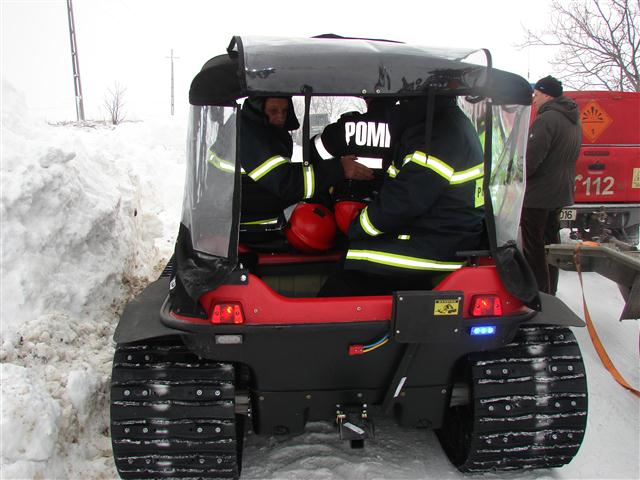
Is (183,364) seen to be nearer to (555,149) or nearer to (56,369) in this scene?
(56,369)

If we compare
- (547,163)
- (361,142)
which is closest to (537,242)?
(547,163)

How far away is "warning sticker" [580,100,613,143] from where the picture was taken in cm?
747

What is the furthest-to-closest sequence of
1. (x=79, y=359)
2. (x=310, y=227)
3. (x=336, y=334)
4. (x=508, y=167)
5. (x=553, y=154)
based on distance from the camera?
(x=553, y=154) → (x=310, y=227) → (x=79, y=359) → (x=508, y=167) → (x=336, y=334)

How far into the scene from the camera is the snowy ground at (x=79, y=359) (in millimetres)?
3037

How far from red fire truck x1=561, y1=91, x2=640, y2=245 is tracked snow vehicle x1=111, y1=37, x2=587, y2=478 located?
500cm

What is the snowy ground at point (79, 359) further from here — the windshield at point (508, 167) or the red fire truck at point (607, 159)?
the red fire truck at point (607, 159)

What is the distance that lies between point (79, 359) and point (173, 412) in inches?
43.0

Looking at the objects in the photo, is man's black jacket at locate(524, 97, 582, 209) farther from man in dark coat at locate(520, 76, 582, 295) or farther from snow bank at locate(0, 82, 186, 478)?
snow bank at locate(0, 82, 186, 478)

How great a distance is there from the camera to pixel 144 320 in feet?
9.45

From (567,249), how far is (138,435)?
3.95m

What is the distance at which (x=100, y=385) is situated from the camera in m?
3.46

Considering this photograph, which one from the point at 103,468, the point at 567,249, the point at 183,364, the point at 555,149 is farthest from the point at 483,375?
the point at 555,149

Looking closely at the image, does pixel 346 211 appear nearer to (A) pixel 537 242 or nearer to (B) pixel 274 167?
(B) pixel 274 167

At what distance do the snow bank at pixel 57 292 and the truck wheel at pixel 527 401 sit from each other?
202 cm
